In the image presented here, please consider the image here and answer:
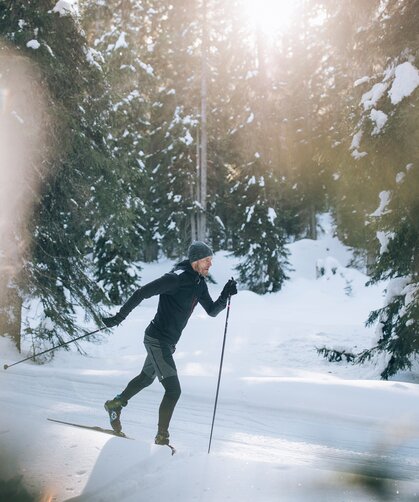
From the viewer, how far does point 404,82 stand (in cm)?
803

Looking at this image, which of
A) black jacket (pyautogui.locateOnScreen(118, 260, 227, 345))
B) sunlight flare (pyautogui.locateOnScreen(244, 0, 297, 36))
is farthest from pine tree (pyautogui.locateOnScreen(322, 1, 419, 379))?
sunlight flare (pyautogui.locateOnScreen(244, 0, 297, 36))

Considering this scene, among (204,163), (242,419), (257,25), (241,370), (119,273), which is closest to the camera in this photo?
(242,419)

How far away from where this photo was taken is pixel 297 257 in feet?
112

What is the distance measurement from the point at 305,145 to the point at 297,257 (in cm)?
745

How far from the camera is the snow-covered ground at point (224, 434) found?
169 inches

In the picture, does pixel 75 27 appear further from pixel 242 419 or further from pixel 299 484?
pixel 299 484

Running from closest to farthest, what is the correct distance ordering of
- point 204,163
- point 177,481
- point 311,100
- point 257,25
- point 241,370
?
point 177,481
point 241,370
point 257,25
point 204,163
point 311,100

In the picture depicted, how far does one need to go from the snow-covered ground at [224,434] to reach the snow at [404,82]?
4420 mm

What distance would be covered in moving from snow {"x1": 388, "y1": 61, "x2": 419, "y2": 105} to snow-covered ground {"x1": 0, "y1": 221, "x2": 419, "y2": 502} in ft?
14.5

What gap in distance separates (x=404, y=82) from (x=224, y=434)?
5864mm

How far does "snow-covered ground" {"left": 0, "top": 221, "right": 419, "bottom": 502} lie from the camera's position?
4.30 m

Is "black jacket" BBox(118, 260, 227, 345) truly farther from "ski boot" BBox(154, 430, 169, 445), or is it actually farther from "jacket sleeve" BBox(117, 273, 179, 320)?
"ski boot" BBox(154, 430, 169, 445)

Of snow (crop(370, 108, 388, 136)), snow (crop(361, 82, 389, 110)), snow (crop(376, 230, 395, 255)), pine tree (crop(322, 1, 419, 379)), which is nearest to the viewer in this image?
pine tree (crop(322, 1, 419, 379))

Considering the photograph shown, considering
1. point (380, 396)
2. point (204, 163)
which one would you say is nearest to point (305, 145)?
point (204, 163)
